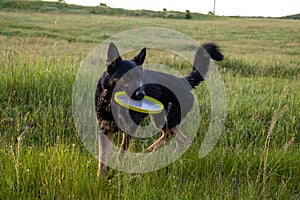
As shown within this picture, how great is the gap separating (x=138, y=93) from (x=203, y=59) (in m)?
1.39

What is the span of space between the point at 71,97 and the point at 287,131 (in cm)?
282

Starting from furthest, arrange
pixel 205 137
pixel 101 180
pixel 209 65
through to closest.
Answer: pixel 209 65
pixel 205 137
pixel 101 180

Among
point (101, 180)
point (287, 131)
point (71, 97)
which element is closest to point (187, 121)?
point (287, 131)

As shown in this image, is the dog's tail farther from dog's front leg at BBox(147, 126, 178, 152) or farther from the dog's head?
the dog's head

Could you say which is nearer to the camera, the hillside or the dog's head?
the dog's head

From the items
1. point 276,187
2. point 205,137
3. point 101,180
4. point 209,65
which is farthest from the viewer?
point 209,65

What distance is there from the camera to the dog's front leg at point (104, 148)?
3084mm

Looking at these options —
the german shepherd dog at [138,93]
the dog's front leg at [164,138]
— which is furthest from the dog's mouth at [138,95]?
the dog's front leg at [164,138]

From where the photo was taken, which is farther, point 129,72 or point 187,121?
point 187,121

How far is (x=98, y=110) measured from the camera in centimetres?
356

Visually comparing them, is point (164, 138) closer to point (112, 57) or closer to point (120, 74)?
point (120, 74)

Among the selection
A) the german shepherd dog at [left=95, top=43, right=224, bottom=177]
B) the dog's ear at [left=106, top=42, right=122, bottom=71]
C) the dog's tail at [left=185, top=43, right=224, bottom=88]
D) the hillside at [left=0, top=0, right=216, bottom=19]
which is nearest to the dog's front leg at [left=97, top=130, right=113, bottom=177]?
the german shepherd dog at [left=95, top=43, right=224, bottom=177]

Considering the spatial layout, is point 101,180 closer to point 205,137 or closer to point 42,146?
point 42,146

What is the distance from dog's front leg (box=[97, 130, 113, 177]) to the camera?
3.08 meters
